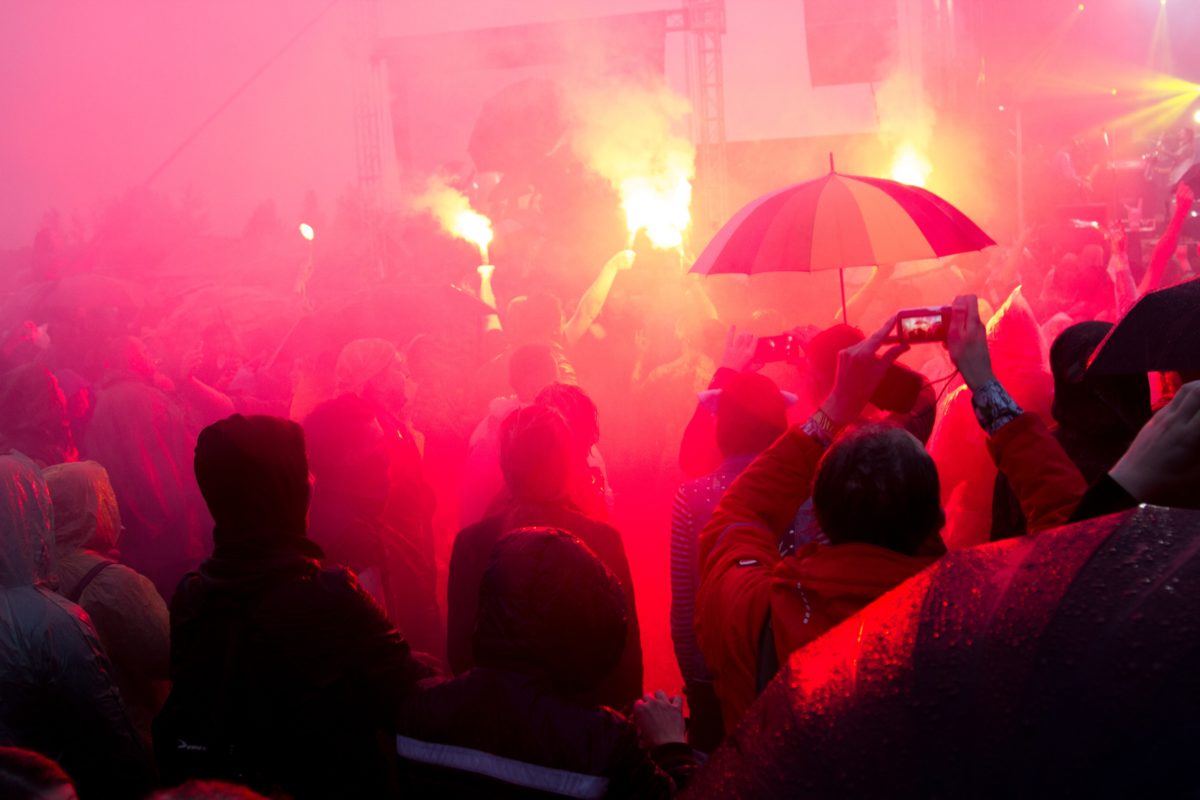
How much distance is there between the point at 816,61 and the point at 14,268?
9.88 metres

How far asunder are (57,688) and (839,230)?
2704mm

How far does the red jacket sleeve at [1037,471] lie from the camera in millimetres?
1652

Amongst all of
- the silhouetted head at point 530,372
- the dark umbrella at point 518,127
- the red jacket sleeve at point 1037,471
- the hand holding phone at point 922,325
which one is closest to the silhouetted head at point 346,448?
the silhouetted head at point 530,372

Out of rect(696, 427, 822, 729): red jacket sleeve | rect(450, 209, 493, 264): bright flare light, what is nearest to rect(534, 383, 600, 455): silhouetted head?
rect(696, 427, 822, 729): red jacket sleeve

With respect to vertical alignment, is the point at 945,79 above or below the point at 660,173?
above

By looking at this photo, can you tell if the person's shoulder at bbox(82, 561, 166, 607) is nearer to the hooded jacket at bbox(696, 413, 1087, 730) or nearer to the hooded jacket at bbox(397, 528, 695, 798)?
the hooded jacket at bbox(397, 528, 695, 798)

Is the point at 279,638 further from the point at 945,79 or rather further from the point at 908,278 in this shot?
the point at 945,79

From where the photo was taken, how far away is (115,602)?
2.86 meters

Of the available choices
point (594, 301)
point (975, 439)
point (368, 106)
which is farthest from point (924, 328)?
point (368, 106)

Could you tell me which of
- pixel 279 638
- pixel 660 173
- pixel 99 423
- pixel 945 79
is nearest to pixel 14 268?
pixel 99 423

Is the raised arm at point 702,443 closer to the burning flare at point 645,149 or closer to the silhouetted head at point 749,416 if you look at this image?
the silhouetted head at point 749,416

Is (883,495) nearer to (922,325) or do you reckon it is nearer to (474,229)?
(922,325)

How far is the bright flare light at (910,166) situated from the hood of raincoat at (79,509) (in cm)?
865

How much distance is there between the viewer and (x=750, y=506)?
1973 millimetres
